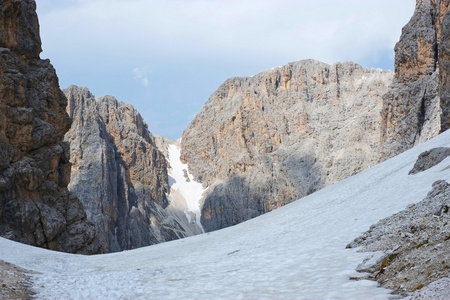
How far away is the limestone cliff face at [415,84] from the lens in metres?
66.4

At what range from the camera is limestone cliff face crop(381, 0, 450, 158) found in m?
66.4

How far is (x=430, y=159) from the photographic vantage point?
80.1ft

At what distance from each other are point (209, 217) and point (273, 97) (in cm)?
5296

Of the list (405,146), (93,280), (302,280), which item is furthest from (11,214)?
(405,146)

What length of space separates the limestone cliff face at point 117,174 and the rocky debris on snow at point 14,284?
111820mm

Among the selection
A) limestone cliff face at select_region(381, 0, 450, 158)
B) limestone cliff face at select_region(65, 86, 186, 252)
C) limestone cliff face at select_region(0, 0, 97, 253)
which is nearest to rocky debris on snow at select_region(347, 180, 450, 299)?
limestone cliff face at select_region(0, 0, 97, 253)

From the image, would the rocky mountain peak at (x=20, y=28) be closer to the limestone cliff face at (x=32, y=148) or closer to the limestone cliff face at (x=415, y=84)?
the limestone cliff face at (x=32, y=148)

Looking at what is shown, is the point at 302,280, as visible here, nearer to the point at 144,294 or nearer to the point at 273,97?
the point at 144,294

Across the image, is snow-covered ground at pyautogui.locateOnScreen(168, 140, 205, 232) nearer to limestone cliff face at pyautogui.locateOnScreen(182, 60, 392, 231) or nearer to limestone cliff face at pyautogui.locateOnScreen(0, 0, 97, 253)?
limestone cliff face at pyautogui.locateOnScreen(182, 60, 392, 231)

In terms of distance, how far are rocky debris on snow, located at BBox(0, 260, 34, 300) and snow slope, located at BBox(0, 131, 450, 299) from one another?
0.35 m

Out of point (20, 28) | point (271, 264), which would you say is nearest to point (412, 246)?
point (271, 264)

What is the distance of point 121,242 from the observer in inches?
5340

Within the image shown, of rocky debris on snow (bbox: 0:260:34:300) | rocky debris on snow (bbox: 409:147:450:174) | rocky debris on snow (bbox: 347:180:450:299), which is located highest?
rocky debris on snow (bbox: 409:147:450:174)

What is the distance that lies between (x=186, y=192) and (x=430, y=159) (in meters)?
164
